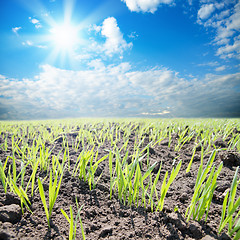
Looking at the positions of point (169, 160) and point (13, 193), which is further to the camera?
point (169, 160)

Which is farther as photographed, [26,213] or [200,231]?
[26,213]

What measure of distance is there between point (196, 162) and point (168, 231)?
3.59 feet

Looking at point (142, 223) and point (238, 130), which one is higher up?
point (238, 130)

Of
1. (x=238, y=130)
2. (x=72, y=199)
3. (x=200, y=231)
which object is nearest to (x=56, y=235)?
(x=72, y=199)

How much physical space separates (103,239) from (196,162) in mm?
1346

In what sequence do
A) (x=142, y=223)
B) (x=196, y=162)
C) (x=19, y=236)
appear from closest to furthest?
(x=19, y=236)
(x=142, y=223)
(x=196, y=162)

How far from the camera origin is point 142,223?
88 centimetres

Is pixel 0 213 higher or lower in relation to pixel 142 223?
higher

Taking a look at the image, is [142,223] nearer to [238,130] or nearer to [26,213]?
[26,213]

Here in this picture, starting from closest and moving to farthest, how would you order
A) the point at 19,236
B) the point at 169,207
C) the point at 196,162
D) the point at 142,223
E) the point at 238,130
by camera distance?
the point at 19,236 → the point at 142,223 → the point at 169,207 → the point at 196,162 → the point at 238,130

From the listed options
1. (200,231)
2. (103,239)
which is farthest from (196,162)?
(103,239)

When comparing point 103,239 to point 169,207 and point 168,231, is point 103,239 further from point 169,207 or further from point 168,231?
point 169,207

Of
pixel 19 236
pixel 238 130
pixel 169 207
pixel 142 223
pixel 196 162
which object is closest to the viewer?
pixel 19 236

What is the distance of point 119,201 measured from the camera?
1.10m
